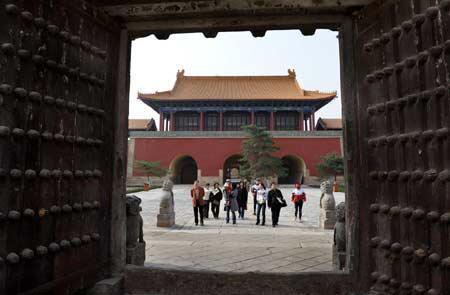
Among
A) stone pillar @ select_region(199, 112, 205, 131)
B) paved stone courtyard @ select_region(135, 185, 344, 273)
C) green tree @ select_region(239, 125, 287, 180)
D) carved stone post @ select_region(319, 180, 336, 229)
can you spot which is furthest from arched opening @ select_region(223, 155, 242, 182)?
paved stone courtyard @ select_region(135, 185, 344, 273)

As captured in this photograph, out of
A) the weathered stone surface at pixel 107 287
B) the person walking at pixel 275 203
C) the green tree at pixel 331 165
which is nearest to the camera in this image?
the weathered stone surface at pixel 107 287

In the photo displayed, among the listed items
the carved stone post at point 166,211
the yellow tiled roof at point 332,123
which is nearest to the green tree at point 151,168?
the yellow tiled roof at point 332,123

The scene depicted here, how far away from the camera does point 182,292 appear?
102 inches

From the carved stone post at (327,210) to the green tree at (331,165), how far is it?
17.0 metres

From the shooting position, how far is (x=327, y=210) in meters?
7.08

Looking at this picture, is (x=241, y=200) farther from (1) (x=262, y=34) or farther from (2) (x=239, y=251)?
(1) (x=262, y=34)

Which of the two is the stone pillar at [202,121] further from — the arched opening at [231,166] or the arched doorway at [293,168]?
the arched doorway at [293,168]

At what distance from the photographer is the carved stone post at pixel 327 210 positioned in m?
6.95

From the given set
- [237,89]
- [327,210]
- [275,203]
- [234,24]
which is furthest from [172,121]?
[234,24]

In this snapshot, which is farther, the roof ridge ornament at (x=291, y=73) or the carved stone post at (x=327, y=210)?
the roof ridge ornament at (x=291, y=73)

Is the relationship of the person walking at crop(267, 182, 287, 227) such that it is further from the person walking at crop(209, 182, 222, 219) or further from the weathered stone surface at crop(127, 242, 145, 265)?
the weathered stone surface at crop(127, 242, 145, 265)

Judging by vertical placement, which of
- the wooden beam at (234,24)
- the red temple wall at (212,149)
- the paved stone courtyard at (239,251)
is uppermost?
the red temple wall at (212,149)

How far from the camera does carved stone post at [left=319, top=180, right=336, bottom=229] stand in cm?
695

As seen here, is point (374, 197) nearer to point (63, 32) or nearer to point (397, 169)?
point (397, 169)
